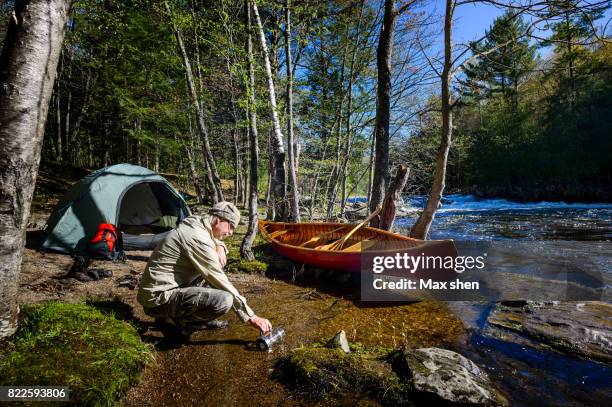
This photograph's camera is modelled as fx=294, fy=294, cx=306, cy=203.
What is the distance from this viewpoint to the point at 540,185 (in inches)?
1109

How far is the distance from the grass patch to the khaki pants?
1.22ft

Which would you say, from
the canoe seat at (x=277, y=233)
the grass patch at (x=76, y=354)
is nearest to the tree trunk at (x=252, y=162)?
the canoe seat at (x=277, y=233)

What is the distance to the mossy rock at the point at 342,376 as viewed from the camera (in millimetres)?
2291

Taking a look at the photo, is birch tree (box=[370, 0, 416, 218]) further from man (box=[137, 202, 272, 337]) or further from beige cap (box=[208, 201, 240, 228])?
man (box=[137, 202, 272, 337])

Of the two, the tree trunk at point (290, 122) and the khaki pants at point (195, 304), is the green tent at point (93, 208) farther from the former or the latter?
the khaki pants at point (195, 304)

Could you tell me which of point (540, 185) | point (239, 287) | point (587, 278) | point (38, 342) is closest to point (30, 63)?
point (38, 342)

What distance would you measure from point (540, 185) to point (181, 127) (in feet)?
105

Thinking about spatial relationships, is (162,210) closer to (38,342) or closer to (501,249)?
(38,342)

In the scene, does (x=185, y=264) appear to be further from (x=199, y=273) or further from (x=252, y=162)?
(x=252, y=162)

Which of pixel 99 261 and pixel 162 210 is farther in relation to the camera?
pixel 162 210

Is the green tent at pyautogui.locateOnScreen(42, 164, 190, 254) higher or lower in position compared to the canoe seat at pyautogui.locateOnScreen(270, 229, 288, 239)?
higher

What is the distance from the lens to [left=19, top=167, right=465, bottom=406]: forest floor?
95.2 inches

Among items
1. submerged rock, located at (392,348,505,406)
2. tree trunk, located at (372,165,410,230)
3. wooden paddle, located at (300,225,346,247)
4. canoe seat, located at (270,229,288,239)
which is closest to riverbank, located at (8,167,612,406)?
submerged rock, located at (392,348,505,406)

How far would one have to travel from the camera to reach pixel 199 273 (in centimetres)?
292
